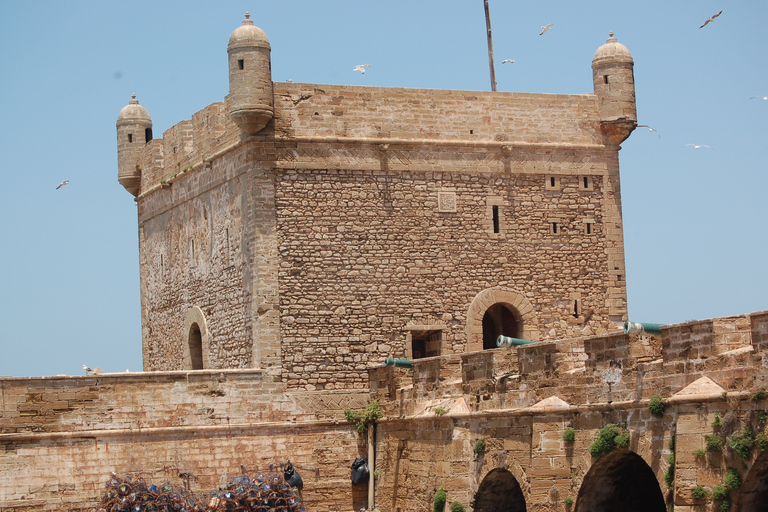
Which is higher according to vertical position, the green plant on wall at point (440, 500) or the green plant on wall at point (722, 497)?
the green plant on wall at point (722, 497)

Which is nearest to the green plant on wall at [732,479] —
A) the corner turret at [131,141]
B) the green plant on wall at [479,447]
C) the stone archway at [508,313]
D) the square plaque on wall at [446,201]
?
the green plant on wall at [479,447]

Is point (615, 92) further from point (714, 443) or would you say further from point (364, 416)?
point (714, 443)

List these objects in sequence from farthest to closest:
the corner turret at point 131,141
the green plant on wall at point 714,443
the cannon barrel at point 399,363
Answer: the corner turret at point 131,141 < the cannon barrel at point 399,363 < the green plant on wall at point 714,443

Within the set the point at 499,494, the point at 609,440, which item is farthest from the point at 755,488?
the point at 499,494

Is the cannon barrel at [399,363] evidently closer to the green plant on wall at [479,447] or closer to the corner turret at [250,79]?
the green plant on wall at [479,447]

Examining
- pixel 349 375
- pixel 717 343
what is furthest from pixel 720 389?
pixel 349 375

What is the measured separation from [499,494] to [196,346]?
842 centimetres

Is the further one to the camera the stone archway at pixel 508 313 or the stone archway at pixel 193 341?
the stone archway at pixel 193 341

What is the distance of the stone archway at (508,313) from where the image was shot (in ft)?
73.6

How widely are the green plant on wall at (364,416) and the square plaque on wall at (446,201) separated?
3.79 metres

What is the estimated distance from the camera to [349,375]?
21.5 meters

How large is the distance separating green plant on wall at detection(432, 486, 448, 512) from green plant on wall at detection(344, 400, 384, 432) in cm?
290

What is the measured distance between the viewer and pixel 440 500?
60.6 feet

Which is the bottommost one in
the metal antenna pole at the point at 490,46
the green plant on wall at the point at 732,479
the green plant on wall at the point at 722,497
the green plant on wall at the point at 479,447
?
the green plant on wall at the point at 722,497
